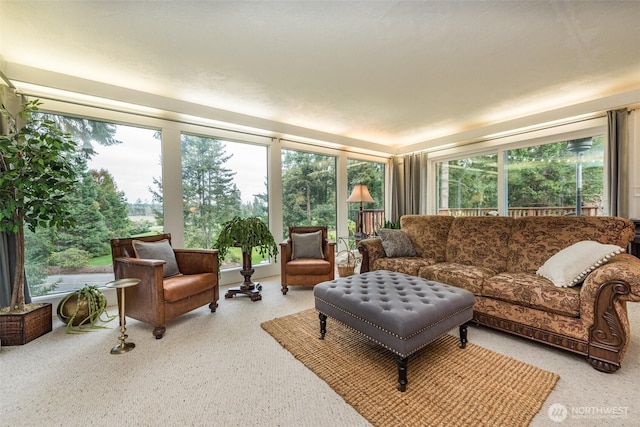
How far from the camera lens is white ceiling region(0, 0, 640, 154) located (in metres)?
1.89

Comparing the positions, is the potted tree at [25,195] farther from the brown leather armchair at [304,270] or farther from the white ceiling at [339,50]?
the brown leather armchair at [304,270]

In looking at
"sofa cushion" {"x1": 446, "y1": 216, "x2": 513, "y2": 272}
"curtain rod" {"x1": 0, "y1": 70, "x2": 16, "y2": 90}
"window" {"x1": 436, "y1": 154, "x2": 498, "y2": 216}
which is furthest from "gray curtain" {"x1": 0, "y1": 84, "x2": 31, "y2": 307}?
→ "window" {"x1": 436, "y1": 154, "x2": 498, "y2": 216}

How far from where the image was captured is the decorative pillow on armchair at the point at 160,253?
2.62 m

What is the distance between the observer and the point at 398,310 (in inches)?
66.1

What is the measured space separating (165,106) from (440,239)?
12.9 ft

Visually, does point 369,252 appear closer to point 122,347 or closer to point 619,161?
point 122,347

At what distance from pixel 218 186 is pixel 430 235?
318 cm

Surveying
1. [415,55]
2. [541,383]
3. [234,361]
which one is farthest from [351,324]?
[415,55]

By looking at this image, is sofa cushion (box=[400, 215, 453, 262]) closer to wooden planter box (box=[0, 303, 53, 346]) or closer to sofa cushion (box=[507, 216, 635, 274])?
sofa cushion (box=[507, 216, 635, 274])

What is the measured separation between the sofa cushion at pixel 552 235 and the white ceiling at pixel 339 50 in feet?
5.29

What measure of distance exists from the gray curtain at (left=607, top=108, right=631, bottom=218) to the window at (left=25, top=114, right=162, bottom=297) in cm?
598

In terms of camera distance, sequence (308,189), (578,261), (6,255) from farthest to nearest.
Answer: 1. (308,189)
2. (6,255)
3. (578,261)

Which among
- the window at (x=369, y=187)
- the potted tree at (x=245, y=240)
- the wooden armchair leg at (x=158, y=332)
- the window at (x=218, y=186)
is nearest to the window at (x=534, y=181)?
the window at (x=369, y=187)

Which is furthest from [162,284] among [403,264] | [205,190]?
[403,264]
